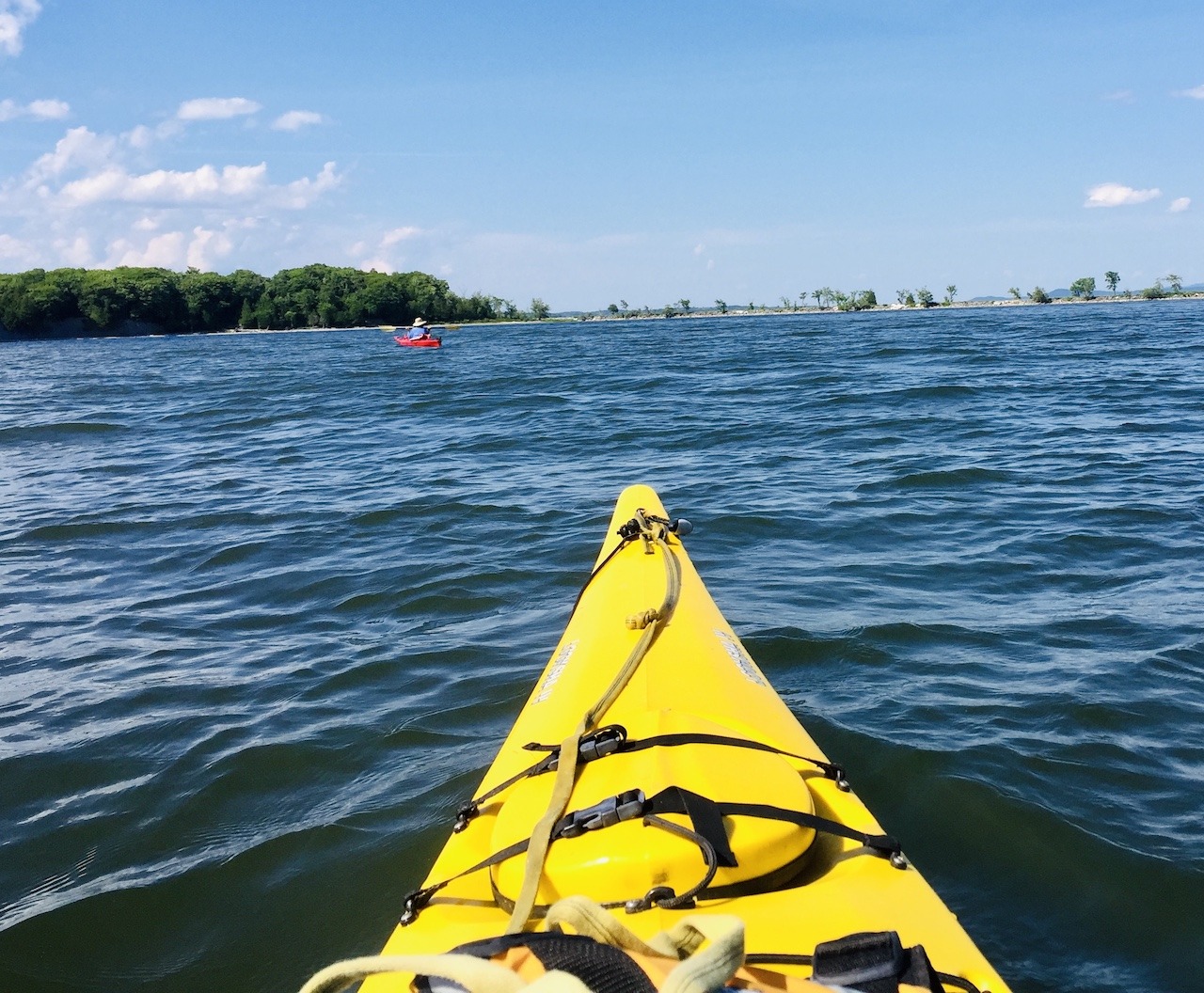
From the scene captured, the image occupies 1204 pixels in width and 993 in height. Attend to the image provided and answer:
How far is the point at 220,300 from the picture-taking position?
101 metres

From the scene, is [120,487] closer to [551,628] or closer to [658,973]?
[551,628]

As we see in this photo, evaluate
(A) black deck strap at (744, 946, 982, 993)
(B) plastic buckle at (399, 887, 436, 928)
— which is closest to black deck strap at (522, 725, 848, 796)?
(B) plastic buckle at (399, 887, 436, 928)

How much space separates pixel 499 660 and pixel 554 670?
2089 millimetres

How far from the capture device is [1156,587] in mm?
5840

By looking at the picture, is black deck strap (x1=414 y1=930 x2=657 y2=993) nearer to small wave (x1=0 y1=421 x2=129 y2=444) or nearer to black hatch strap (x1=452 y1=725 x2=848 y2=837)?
black hatch strap (x1=452 y1=725 x2=848 y2=837)

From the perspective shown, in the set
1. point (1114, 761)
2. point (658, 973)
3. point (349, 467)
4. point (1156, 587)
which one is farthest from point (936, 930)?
point (349, 467)

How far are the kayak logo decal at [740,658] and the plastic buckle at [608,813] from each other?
112cm

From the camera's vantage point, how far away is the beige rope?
192cm

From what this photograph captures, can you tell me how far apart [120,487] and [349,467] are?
8.54 feet

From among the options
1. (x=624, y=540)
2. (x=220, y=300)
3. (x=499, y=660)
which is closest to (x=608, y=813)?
(x=624, y=540)

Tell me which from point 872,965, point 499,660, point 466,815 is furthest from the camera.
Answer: point 499,660

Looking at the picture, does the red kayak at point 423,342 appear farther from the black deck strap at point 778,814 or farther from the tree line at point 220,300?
the tree line at point 220,300

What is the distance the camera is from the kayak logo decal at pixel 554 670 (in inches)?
124

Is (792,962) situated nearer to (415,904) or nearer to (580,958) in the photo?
(580,958)
